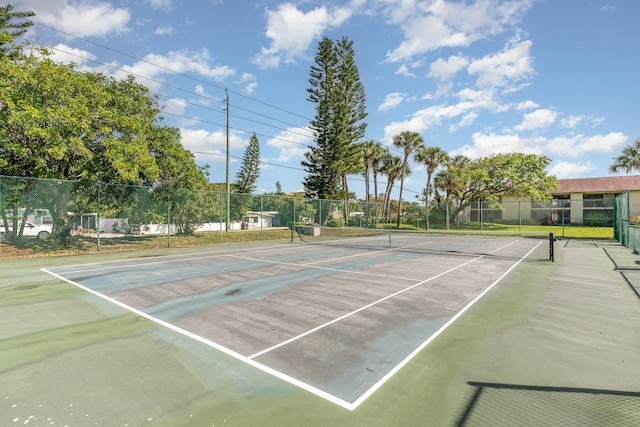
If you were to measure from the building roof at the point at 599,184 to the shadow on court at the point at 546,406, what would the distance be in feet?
147

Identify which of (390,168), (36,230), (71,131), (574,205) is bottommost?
(36,230)

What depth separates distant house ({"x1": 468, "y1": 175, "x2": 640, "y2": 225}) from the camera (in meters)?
32.4

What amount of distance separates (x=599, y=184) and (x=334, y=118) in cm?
3688

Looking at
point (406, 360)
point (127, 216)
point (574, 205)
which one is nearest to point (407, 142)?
point (574, 205)

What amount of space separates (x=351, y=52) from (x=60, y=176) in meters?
33.0

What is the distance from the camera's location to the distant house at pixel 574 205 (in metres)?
32.4

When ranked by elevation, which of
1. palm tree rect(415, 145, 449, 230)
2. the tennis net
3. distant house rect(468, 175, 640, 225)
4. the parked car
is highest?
palm tree rect(415, 145, 449, 230)

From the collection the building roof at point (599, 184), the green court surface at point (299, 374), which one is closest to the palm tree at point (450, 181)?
the building roof at point (599, 184)

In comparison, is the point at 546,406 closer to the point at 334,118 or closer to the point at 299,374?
the point at 299,374

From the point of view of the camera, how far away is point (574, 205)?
132 feet

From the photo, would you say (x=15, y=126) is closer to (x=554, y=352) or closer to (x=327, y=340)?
(x=327, y=340)

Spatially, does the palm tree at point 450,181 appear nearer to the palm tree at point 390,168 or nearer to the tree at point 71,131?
the palm tree at point 390,168

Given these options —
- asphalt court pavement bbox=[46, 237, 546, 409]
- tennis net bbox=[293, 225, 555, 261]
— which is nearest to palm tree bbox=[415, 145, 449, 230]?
tennis net bbox=[293, 225, 555, 261]

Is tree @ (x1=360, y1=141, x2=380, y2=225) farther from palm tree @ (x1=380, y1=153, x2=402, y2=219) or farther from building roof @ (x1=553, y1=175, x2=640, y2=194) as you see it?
building roof @ (x1=553, y1=175, x2=640, y2=194)
